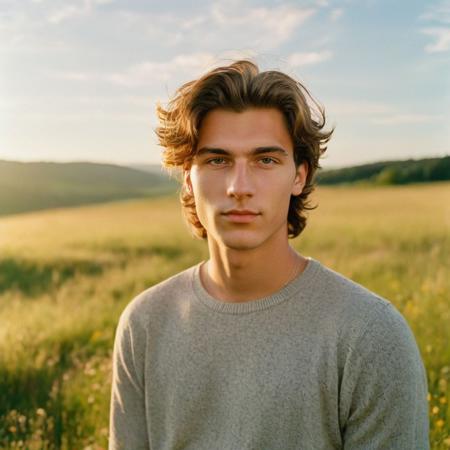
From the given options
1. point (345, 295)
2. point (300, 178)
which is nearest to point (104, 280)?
point (300, 178)

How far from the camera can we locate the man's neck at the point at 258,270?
103 inches

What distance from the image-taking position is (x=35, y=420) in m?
4.33

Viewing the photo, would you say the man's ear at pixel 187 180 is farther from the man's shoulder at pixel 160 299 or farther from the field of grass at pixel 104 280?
the field of grass at pixel 104 280

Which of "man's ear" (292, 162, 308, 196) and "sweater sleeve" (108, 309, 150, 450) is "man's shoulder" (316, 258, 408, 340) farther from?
"sweater sleeve" (108, 309, 150, 450)

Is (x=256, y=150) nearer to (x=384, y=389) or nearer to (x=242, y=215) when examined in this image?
(x=242, y=215)

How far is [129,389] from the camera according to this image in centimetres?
285

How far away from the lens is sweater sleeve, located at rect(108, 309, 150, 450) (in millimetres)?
2812

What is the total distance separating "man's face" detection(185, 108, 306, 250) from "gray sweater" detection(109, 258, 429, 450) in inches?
10.0

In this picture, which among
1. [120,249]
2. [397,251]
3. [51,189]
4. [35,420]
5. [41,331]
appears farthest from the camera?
[51,189]

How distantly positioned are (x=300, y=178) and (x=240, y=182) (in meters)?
0.50

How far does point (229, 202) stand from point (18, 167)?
468 inches

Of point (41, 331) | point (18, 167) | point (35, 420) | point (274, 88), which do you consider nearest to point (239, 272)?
point (274, 88)

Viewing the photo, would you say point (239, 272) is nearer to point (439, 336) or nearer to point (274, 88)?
point (274, 88)

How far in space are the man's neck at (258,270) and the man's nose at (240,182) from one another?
27 cm
